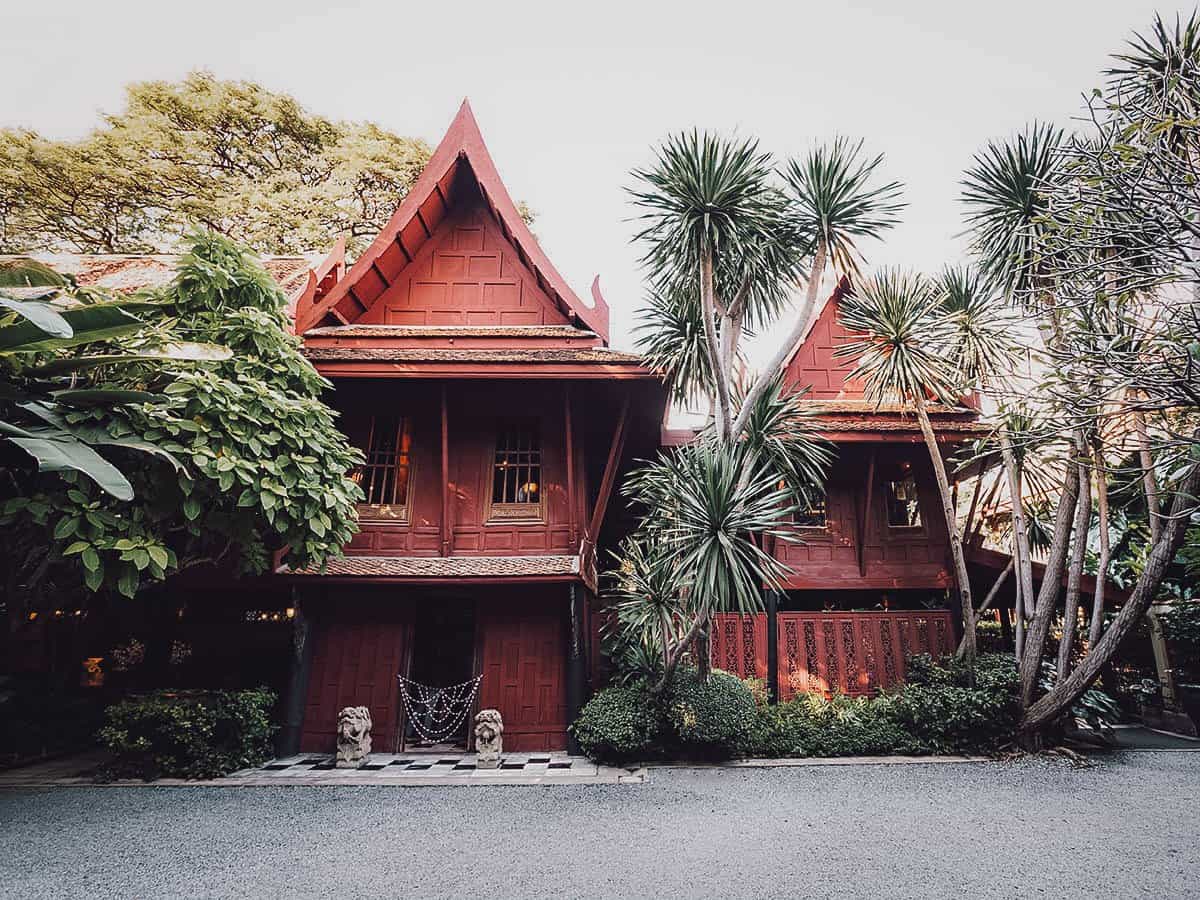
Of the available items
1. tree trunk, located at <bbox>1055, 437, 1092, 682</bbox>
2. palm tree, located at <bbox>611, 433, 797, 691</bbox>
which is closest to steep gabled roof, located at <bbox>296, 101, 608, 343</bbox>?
palm tree, located at <bbox>611, 433, 797, 691</bbox>

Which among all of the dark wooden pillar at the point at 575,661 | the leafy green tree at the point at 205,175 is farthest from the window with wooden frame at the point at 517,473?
the leafy green tree at the point at 205,175

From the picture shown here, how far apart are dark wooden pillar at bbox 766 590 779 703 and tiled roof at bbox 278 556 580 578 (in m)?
3.01

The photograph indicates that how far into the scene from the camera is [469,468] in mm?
8531

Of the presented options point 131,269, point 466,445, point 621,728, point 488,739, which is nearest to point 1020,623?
point 621,728

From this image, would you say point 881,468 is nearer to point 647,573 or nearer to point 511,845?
point 647,573

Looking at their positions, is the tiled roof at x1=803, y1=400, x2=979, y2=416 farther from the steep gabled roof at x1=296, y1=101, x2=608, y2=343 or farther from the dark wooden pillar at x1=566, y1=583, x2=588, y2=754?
the dark wooden pillar at x1=566, y1=583, x2=588, y2=754

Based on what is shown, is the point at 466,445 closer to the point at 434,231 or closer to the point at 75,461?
the point at 434,231

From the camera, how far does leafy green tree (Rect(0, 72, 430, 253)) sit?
493 inches

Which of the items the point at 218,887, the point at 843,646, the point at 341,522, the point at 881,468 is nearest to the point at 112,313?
the point at 341,522

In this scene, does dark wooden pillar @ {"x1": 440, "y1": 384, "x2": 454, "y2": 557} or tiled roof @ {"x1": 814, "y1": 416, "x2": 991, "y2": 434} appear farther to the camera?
tiled roof @ {"x1": 814, "y1": 416, "x2": 991, "y2": 434}

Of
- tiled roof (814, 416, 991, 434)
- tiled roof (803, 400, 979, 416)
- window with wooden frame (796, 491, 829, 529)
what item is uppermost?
tiled roof (803, 400, 979, 416)

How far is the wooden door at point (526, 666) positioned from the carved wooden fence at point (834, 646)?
7.58 feet

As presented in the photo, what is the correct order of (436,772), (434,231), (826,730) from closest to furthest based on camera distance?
(436,772), (826,730), (434,231)

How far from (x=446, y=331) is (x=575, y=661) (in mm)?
4838
